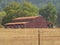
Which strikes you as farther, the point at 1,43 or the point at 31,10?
the point at 31,10

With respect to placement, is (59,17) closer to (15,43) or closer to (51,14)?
(51,14)

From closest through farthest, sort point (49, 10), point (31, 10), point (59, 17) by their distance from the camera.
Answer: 1. point (31, 10)
2. point (49, 10)
3. point (59, 17)

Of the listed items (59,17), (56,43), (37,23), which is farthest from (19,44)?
(59,17)

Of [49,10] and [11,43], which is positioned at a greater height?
[11,43]

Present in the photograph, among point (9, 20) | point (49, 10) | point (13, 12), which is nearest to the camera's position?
point (9, 20)

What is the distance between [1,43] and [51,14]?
78.0 metres

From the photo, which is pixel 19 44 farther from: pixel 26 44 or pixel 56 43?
pixel 56 43

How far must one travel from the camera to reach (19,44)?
1291 cm

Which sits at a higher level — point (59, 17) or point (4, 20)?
point (4, 20)

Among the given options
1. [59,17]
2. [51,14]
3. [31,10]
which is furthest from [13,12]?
[59,17]

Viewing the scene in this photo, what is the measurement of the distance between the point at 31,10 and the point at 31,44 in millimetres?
73092

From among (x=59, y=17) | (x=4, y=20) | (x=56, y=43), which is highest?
(x=56, y=43)

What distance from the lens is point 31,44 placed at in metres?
12.9

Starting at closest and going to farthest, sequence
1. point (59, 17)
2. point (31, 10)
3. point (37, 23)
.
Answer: point (37, 23), point (31, 10), point (59, 17)
